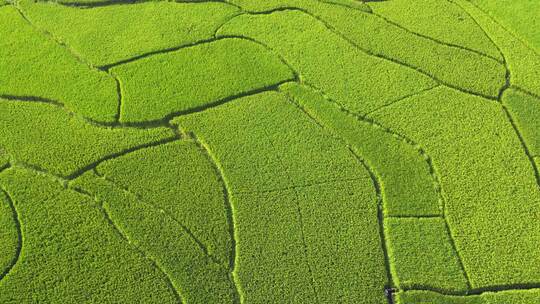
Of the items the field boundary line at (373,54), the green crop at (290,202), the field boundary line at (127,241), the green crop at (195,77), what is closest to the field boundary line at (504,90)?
the field boundary line at (373,54)

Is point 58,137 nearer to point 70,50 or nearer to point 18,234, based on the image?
point 18,234

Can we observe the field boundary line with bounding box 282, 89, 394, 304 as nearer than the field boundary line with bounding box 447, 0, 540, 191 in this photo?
Yes

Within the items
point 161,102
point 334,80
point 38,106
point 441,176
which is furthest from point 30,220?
point 441,176

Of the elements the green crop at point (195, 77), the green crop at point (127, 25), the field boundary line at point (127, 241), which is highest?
the green crop at point (127, 25)

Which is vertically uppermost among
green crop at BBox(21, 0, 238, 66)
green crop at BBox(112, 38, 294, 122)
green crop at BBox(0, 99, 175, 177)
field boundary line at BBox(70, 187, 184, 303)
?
green crop at BBox(21, 0, 238, 66)

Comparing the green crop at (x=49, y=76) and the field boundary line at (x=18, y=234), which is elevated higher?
the green crop at (x=49, y=76)

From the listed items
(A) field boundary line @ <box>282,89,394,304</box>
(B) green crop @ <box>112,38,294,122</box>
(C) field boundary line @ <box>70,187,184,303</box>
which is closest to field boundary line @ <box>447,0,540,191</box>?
(A) field boundary line @ <box>282,89,394,304</box>

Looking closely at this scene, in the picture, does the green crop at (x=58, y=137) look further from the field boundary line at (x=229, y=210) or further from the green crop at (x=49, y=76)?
the field boundary line at (x=229, y=210)

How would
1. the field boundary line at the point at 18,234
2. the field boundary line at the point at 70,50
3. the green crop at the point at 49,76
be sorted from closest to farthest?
1. the field boundary line at the point at 18,234
2. the green crop at the point at 49,76
3. the field boundary line at the point at 70,50

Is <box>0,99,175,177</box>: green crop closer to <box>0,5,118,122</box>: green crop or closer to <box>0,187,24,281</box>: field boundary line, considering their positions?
<box>0,5,118,122</box>: green crop
